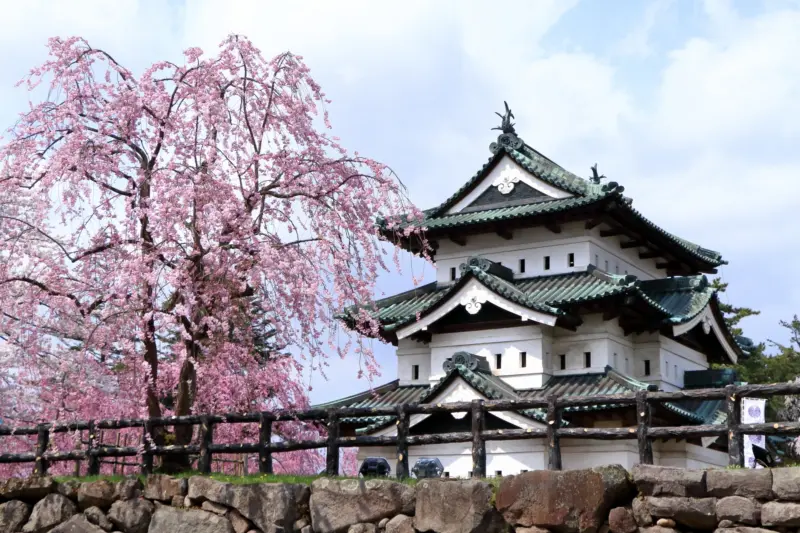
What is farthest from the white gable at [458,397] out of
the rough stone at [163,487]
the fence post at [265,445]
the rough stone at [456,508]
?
the rough stone at [456,508]

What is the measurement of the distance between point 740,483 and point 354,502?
17.5 ft

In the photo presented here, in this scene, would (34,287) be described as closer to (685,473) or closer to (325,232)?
(325,232)

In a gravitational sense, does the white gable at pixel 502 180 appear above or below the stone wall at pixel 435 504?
above

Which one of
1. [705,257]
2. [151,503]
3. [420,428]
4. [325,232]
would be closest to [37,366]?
[151,503]

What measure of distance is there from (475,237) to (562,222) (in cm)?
258

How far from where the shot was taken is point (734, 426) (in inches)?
514

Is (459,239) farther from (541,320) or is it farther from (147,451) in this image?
(147,451)

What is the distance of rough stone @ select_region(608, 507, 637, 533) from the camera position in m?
12.9

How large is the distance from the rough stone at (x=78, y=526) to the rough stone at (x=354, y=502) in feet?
12.8

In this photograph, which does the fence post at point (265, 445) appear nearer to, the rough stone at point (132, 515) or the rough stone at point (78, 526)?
the rough stone at point (132, 515)

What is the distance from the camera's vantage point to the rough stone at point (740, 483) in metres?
12.1

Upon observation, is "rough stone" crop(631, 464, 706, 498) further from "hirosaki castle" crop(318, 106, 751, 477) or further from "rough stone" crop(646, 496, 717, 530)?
A: "hirosaki castle" crop(318, 106, 751, 477)

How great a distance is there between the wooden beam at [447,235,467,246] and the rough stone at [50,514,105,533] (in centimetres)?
1348

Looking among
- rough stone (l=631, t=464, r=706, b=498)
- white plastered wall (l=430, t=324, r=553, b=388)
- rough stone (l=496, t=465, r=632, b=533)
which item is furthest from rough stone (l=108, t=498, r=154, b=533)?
white plastered wall (l=430, t=324, r=553, b=388)
